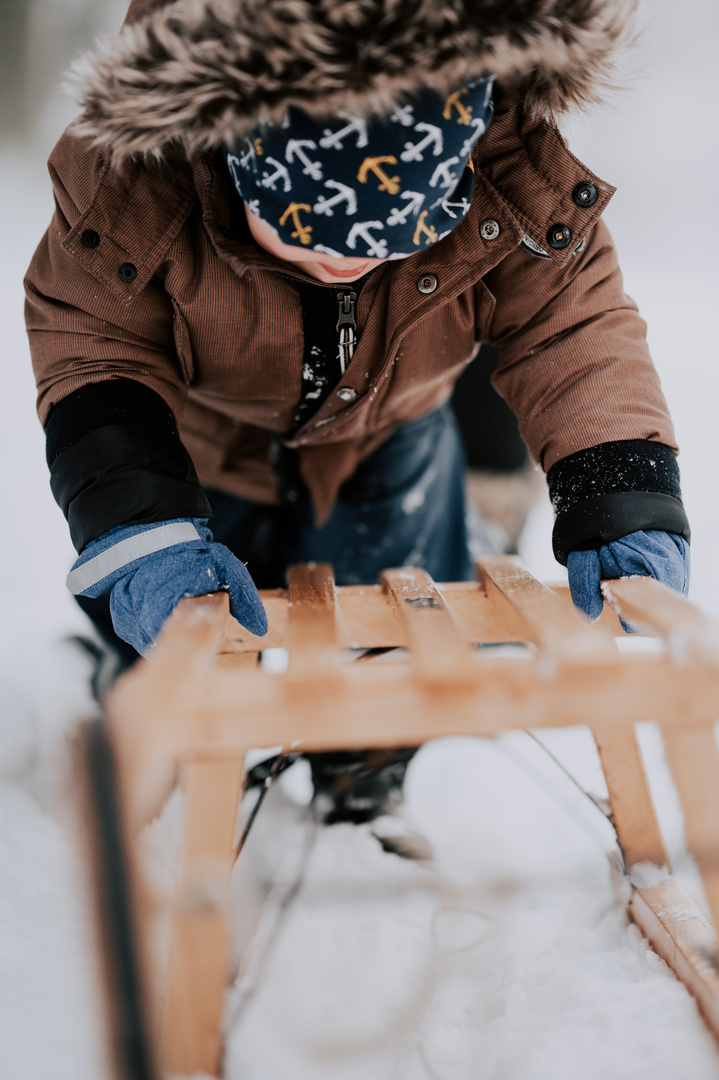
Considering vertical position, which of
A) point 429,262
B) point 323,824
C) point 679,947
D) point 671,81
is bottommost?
point 323,824

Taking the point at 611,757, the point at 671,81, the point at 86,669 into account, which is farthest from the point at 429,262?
the point at 671,81

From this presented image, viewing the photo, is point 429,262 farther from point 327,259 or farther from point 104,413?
point 104,413

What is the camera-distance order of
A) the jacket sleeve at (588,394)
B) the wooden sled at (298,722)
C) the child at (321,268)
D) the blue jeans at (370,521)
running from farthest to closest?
the blue jeans at (370,521) → the jacket sleeve at (588,394) → the child at (321,268) → the wooden sled at (298,722)

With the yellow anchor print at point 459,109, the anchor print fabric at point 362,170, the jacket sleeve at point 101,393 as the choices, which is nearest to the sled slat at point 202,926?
the jacket sleeve at point 101,393

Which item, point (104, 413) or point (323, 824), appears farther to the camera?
point (323, 824)

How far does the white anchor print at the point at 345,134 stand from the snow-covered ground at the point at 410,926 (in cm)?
34

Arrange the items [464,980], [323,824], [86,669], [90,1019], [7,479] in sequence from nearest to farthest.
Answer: [90,1019] < [464,980] < [323,824] < [86,669] < [7,479]

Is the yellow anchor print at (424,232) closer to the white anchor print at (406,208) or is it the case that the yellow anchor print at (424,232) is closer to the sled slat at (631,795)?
the white anchor print at (406,208)

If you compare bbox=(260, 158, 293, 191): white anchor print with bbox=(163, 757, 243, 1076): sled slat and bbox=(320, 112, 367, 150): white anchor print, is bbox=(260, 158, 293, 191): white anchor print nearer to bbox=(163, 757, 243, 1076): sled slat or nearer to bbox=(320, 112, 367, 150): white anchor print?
bbox=(320, 112, 367, 150): white anchor print

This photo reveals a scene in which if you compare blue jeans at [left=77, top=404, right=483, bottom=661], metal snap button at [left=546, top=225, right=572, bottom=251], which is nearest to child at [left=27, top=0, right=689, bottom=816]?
metal snap button at [left=546, top=225, right=572, bottom=251]

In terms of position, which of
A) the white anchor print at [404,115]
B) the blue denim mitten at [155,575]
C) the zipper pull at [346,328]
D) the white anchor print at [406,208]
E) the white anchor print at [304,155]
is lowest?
the blue denim mitten at [155,575]

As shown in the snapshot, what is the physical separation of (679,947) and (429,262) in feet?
2.61

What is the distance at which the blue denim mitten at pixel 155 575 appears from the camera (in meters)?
0.67

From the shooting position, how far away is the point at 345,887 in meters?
0.94
